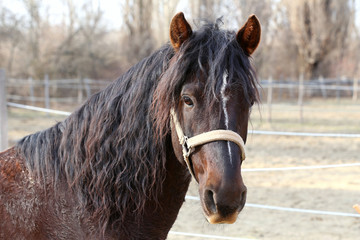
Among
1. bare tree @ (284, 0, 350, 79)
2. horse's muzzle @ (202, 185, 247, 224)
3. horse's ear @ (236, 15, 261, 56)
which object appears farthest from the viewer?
bare tree @ (284, 0, 350, 79)

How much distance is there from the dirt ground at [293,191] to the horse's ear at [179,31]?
1.62ft

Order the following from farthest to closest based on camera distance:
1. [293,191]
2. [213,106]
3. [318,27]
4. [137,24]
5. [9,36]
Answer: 1. [318,27]
2. [137,24]
3. [9,36]
4. [293,191]
5. [213,106]

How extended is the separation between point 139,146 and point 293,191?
206 inches

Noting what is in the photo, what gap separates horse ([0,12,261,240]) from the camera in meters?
1.54

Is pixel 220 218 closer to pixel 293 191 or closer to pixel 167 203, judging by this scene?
pixel 167 203

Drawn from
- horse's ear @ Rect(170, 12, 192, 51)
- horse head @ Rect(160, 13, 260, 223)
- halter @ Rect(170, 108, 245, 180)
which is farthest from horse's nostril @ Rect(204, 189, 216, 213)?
horse's ear @ Rect(170, 12, 192, 51)

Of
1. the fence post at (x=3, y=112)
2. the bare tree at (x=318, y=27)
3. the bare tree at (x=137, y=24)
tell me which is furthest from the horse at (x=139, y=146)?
the bare tree at (x=318, y=27)

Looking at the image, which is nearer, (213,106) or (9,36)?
(213,106)

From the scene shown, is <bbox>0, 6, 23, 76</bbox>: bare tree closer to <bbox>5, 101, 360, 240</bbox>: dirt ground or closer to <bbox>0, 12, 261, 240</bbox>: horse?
<bbox>5, 101, 360, 240</bbox>: dirt ground

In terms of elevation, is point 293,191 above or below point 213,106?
below

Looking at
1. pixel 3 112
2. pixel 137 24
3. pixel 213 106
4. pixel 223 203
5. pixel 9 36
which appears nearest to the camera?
pixel 223 203

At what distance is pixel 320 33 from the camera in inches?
1104

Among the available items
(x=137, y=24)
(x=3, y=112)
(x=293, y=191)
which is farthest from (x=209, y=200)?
(x=137, y=24)

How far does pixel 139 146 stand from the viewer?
5.60 ft
